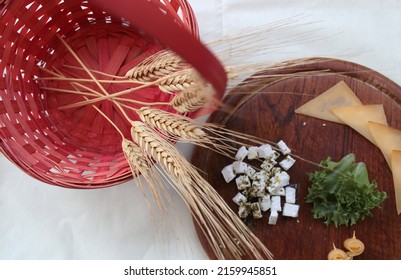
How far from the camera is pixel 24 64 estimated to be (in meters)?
0.69

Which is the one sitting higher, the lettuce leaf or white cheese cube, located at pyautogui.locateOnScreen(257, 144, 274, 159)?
white cheese cube, located at pyautogui.locateOnScreen(257, 144, 274, 159)

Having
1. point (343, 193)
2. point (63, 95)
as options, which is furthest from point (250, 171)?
point (63, 95)

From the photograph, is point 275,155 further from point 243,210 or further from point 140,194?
point 140,194

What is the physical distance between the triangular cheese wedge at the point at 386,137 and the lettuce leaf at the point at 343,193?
0.05 metres

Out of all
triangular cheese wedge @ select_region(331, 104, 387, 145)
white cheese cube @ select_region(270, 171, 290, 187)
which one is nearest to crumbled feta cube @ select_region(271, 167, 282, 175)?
white cheese cube @ select_region(270, 171, 290, 187)

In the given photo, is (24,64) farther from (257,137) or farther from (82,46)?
(257,137)

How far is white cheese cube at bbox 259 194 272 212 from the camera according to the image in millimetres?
665

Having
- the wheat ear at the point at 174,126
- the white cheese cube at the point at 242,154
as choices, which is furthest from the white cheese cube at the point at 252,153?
the wheat ear at the point at 174,126

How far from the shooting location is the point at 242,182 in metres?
0.67

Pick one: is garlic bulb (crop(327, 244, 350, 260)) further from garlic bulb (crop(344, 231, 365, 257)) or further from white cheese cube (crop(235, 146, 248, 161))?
white cheese cube (crop(235, 146, 248, 161))

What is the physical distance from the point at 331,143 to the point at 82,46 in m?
0.43

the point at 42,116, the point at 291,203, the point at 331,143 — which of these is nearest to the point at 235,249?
the point at 291,203

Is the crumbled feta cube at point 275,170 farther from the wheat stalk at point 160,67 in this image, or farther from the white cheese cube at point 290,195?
the wheat stalk at point 160,67

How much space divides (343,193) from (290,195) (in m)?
0.08
